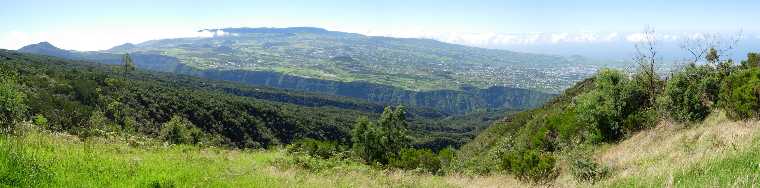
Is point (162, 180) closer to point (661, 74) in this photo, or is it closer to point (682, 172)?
point (682, 172)

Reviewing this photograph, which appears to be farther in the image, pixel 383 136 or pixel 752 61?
pixel 383 136

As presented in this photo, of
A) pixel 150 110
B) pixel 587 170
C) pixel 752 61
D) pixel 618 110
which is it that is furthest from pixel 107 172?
pixel 150 110

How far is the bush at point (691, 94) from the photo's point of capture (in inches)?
1118

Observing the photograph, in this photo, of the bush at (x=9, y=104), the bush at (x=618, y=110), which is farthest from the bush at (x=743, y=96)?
the bush at (x=9, y=104)

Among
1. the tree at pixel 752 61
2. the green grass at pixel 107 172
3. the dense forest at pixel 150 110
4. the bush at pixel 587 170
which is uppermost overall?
the tree at pixel 752 61

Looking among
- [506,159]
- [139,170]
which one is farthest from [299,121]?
[139,170]

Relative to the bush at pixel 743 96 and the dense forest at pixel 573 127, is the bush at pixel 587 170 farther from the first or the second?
the bush at pixel 743 96

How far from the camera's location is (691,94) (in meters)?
29.1

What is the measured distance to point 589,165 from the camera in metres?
14.8

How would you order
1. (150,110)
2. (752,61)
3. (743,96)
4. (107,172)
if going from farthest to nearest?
1. (150,110)
2. (752,61)
3. (743,96)
4. (107,172)

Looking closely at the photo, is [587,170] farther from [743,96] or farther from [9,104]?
[9,104]

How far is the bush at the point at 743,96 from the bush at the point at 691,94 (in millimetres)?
1676

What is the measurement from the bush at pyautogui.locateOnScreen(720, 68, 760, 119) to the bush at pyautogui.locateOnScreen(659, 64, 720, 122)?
5.50ft

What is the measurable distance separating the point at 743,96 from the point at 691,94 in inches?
230
